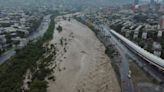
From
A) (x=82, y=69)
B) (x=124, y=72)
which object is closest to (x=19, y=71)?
(x=82, y=69)

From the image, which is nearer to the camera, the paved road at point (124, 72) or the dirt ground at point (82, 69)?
the paved road at point (124, 72)

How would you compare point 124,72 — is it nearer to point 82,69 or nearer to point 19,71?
point 82,69

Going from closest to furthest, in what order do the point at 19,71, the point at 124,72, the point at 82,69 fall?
the point at 19,71 < the point at 124,72 < the point at 82,69

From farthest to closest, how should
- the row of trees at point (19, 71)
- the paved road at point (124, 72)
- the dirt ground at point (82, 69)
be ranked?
the dirt ground at point (82, 69) < the paved road at point (124, 72) < the row of trees at point (19, 71)

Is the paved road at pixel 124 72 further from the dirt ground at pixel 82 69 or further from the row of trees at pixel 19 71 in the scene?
the row of trees at pixel 19 71

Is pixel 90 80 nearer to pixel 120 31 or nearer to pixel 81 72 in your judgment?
pixel 81 72

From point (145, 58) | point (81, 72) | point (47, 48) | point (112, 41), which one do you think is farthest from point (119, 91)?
point (112, 41)

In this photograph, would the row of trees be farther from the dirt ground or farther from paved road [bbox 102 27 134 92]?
paved road [bbox 102 27 134 92]

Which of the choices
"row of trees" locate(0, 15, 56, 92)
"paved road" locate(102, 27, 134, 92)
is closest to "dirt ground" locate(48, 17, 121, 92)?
"paved road" locate(102, 27, 134, 92)

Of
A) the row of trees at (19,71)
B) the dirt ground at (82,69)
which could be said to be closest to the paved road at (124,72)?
the dirt ground at (82,69)
